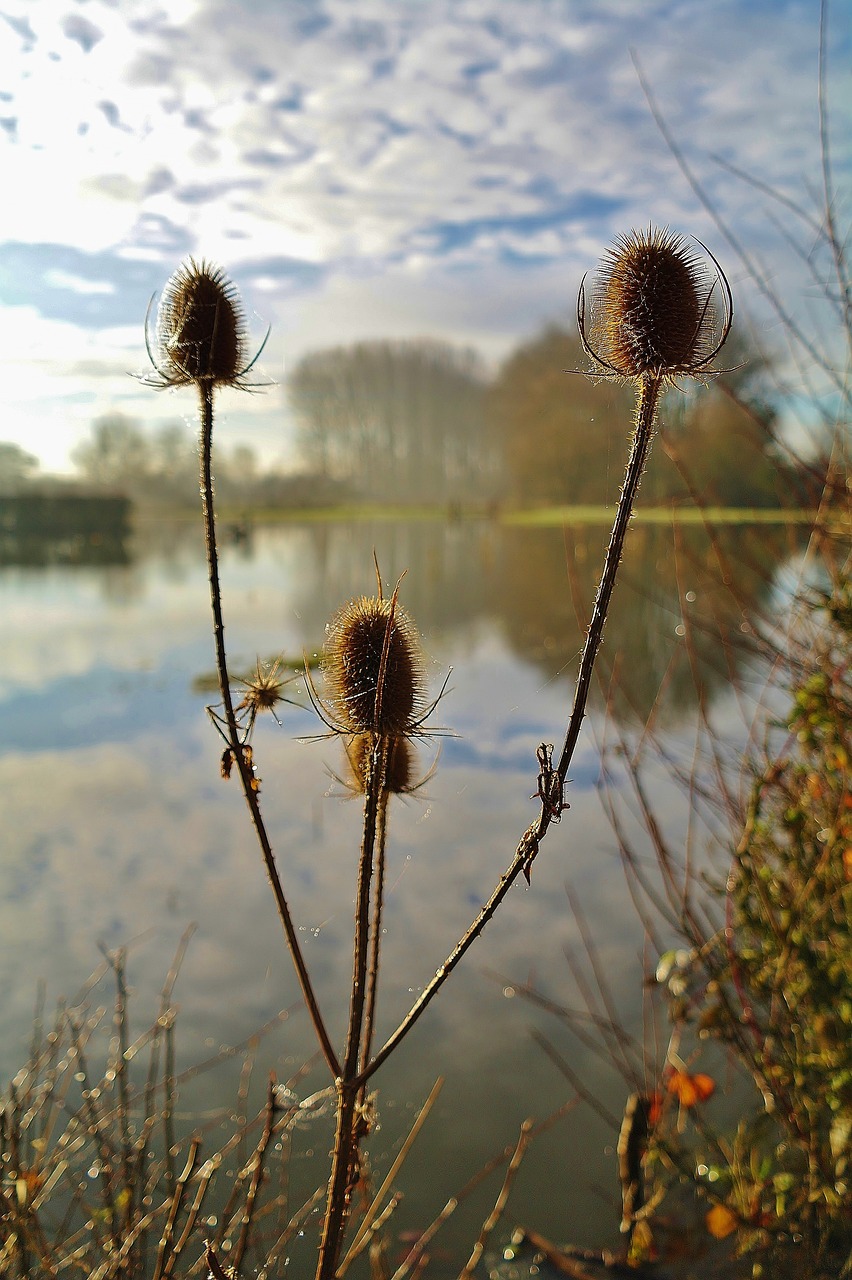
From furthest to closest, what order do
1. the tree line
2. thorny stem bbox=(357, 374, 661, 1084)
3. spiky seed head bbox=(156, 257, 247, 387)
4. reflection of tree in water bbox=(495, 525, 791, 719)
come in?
reflection of tree in water bbox=(495, 525, 791, 719), the tree line, spiky seed head bbox=(156, 257, 247, 387), thorny stem bbox=(357, 374, 661, 1084)

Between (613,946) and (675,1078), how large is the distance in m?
1.45

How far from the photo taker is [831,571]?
278 centimetres

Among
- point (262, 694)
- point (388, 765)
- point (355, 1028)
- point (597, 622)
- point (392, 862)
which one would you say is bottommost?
point (392, 862)

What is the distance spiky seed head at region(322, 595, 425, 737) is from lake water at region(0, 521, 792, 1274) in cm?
10

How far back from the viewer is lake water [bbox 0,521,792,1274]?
3450mm

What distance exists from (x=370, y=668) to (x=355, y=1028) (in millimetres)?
464

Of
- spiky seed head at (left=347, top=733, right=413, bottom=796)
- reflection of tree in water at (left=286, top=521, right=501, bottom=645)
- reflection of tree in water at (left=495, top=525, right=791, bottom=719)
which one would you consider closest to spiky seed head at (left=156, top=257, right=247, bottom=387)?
reflection of tree in water at (left=286, top=521, right=501, bottom=645)

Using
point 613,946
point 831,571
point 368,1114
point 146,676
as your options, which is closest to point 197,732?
point 146,676

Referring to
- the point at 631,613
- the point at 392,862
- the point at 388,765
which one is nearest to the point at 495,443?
the point at 392,862

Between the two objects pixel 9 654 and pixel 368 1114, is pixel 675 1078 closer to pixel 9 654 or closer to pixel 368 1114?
pixel 368 1114

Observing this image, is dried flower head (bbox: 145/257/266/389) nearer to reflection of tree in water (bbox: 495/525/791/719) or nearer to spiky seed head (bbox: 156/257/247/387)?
spiky seed head (bbox: 156/257/247/387)

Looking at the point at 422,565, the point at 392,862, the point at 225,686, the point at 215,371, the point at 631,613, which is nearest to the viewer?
the point at 225,686

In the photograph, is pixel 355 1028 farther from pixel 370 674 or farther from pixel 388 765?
pixel 370 674

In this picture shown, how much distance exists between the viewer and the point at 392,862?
4410mm
